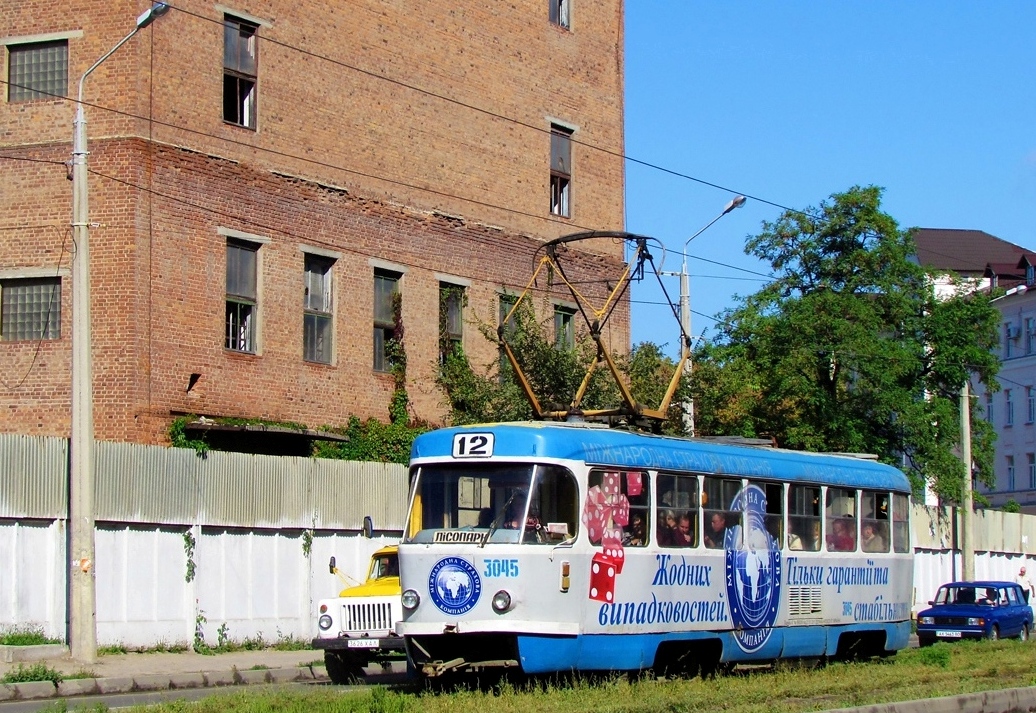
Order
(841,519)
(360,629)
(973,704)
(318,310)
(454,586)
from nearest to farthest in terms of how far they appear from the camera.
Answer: (973,704), (454,586), (360,629), (841,519), (318,310)

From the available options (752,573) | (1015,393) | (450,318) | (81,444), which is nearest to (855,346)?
(450,318)

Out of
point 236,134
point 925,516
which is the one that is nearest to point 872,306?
point 925,516

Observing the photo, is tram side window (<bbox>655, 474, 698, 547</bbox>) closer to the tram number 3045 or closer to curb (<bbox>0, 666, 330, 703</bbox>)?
the tram number 3045

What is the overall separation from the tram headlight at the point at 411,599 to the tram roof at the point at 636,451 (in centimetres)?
151

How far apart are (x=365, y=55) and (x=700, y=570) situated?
55.0 feet

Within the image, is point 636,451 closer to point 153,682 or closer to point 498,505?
point 498,505

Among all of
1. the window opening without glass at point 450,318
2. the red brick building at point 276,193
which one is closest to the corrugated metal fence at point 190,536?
the red brick building at point 276,193

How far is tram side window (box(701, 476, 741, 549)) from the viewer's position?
59.3 ft

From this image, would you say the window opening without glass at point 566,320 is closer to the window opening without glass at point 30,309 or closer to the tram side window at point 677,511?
the window opening without glass at point 30,309

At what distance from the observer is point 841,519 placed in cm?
2102

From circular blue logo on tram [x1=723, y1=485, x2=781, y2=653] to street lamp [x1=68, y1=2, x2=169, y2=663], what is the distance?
27.6 feet

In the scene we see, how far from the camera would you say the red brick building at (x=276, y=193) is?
26.3 metres

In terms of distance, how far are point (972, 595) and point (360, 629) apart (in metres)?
17.3

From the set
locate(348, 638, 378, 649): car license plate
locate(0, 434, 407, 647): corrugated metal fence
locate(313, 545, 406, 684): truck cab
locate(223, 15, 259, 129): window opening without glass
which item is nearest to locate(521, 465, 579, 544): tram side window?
locate(313, 545, 406, 684): truck cab
